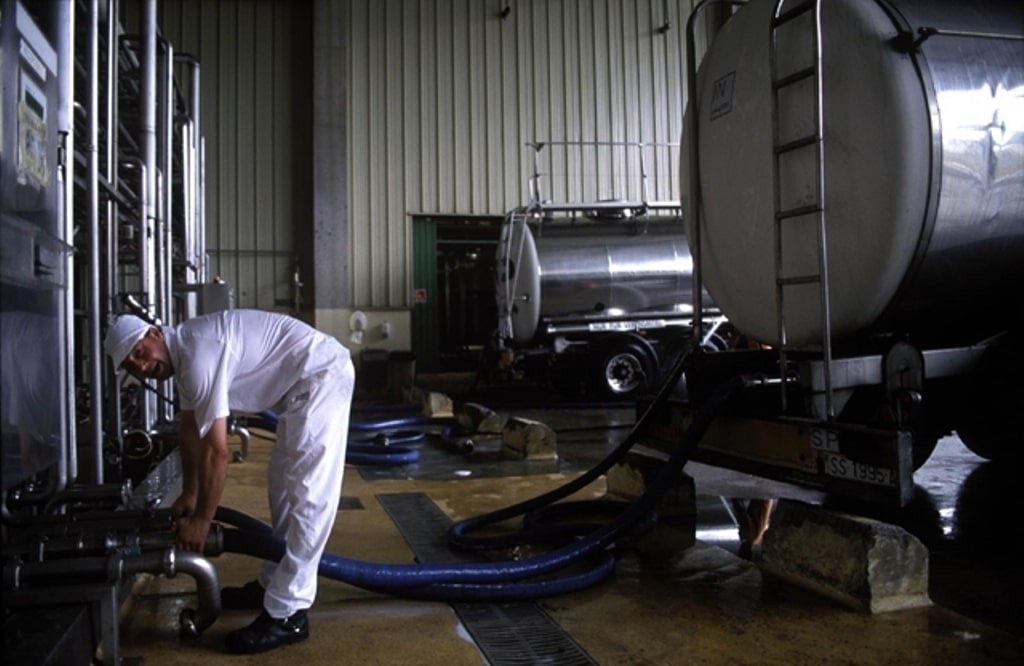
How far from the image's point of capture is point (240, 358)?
10.7 feet

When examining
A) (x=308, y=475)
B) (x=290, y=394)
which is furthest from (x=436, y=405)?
(x=308, y=475)

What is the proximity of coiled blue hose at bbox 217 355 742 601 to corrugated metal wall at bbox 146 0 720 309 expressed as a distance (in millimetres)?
11606

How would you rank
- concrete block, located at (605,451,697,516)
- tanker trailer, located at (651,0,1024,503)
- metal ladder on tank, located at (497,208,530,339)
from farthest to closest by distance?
metal ladder on tank, located at (497,208,530,339) → concrete block, located at (605,451,697,516) → tanker trailer, located at (651,0,1024,503)

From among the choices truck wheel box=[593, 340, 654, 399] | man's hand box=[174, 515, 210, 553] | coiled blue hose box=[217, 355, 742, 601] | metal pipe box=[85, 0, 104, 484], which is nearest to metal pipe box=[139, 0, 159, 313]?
metal pipe box=[85, 0, 104, 484]

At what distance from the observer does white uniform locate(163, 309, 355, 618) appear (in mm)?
3055

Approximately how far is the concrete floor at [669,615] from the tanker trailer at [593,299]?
263 inches

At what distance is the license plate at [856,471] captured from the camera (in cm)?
343

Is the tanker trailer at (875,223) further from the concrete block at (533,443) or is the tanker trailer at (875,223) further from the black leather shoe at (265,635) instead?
the concrete block at (533,443)

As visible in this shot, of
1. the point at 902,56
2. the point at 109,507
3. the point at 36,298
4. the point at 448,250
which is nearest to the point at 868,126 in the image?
Result: the point at 902,56

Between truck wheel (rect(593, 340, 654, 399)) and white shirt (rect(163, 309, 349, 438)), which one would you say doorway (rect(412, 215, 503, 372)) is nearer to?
truck wheel (rect(593, 340, 654, 399))

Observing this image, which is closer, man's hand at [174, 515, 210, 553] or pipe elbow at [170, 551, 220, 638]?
pipe elbow at [170, 551, 220, 638]

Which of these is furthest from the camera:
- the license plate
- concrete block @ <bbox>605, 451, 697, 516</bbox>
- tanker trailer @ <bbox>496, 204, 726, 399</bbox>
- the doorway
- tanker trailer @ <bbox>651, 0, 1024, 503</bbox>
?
the doorway

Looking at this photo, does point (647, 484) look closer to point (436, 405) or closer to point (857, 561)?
point (857, 561)

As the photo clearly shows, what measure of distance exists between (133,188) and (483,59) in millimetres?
10156
